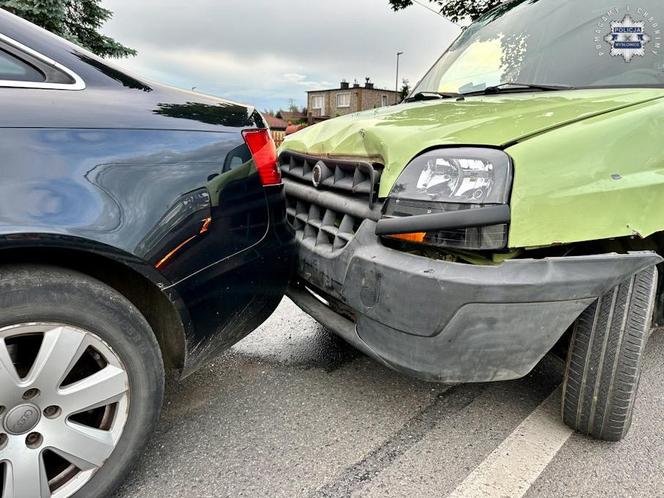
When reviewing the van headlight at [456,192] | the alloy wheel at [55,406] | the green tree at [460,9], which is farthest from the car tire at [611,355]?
the green tree at [460,9]

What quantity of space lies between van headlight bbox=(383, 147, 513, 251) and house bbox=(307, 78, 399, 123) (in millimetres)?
45671

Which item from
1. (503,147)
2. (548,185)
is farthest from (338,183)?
(548,185)

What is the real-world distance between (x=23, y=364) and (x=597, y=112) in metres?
2.12

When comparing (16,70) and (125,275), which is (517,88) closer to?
(125,275)

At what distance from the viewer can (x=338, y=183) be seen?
218cm

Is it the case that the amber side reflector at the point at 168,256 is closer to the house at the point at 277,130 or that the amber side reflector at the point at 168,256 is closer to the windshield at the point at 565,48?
the house at the point at 277,130

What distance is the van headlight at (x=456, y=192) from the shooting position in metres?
1.64

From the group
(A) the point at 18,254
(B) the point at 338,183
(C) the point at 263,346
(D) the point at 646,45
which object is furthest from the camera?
(C) the point at 263,346

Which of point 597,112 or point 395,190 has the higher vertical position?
point 597,112

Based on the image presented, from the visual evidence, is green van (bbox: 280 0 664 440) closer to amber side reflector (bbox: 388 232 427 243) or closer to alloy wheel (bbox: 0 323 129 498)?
amber side reflector (bbox: 388 232 427 243)

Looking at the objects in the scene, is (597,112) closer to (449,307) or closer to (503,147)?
(503,147)

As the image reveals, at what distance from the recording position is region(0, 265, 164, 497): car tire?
1.40m

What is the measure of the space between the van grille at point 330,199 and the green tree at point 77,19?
45.4ft

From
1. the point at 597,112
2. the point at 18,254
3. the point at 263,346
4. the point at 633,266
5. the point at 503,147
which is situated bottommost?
the point at 263,346
